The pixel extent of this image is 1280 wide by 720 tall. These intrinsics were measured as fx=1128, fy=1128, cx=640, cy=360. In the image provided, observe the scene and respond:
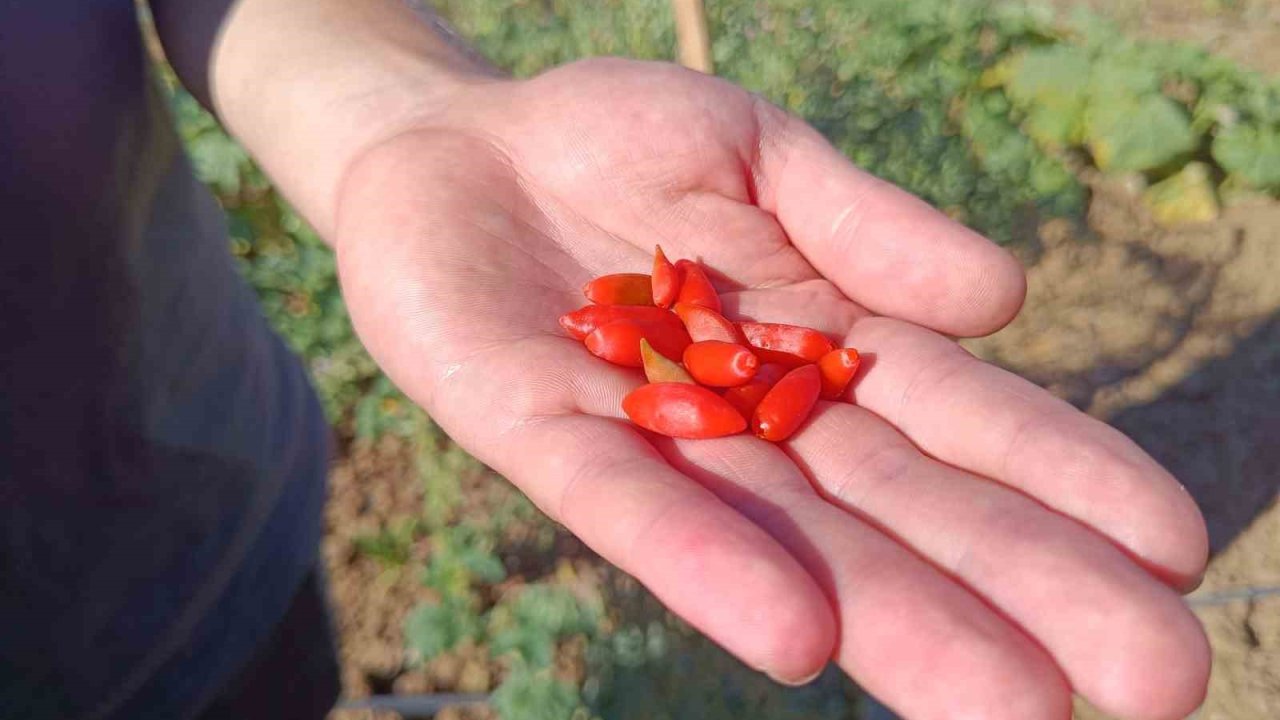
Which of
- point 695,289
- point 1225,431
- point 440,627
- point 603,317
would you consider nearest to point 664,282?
point 695,289

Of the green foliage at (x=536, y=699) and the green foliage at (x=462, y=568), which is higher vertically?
the green foliage at (x=536, y=699)

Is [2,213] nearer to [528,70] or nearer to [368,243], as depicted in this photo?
[368,243]

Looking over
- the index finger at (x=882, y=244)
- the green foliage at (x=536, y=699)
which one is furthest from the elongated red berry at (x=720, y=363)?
the green foliage at (x=536, y=699)

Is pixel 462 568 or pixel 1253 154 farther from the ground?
pixel 1253 154

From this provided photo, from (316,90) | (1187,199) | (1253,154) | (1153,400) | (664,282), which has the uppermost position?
(316,90)

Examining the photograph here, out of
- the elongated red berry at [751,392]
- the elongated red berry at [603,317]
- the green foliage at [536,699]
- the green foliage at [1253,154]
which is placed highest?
the elongated red berry at [603,317]

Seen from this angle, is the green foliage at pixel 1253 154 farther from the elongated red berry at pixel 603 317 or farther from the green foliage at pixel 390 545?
the green foliage at pixel 390 545

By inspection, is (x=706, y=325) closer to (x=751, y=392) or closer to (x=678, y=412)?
(x=751, y=392)
